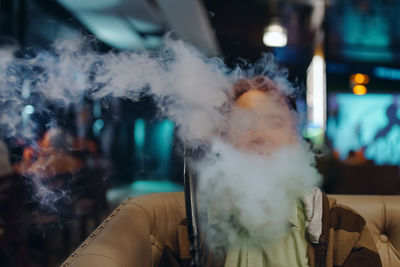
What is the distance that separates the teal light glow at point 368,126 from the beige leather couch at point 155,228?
6.57 m

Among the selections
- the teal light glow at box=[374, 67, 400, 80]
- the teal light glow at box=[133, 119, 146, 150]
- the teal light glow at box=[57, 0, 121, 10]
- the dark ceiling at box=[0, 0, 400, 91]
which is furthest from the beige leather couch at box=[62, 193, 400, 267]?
the teal light glow at box=[133, 119, 146, 150]

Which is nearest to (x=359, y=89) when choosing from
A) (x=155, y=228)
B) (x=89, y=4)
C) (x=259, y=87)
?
(x=89, y=4)

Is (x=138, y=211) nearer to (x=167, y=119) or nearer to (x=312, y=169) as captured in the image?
(x=167, y=119)

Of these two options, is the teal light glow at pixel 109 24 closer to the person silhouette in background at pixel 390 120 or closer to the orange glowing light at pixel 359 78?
the orange glowing light at pixel 359 78

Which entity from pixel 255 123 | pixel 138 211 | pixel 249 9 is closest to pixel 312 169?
pixel 255 123

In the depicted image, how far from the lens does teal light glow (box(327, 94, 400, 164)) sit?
820cm

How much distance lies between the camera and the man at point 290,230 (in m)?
1.43

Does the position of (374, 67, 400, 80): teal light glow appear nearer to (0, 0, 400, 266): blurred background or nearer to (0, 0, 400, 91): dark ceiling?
(0, 0, 400, 266): blurred background

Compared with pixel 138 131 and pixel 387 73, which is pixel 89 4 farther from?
pixel 387 73

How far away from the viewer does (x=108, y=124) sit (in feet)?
28.2

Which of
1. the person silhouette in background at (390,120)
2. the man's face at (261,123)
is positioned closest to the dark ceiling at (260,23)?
the man's face at (261,123)

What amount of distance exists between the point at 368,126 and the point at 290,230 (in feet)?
25.6

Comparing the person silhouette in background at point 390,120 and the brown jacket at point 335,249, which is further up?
the person silhouette in background at point 390,120

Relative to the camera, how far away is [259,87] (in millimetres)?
1627
